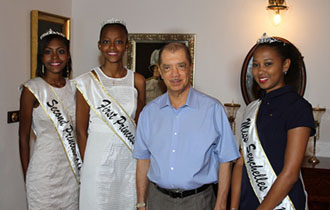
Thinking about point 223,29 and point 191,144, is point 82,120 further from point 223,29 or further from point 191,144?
point 223,29

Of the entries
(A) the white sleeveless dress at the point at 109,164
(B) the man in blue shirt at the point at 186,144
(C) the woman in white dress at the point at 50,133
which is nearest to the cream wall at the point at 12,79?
(C) the woman in white dress at the point at 50,133

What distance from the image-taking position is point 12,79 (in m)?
2.67

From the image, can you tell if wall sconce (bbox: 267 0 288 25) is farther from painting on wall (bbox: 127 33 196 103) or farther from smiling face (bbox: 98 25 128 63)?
smiling face (bbox: 98 25 128 63)

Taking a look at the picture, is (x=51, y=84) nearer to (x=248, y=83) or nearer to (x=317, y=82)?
(x=248, y=83)

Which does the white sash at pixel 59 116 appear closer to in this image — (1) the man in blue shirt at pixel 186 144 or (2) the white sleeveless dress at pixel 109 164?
(2) the white sleeveless dress at pixel 109 164

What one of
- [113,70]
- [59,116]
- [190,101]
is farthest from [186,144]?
[59,116]

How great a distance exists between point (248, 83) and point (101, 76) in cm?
142

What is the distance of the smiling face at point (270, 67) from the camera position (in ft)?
5.43

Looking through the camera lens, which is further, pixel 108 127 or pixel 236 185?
pixel 108 127

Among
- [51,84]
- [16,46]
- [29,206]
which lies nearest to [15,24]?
[16,46]

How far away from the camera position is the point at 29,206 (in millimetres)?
2230

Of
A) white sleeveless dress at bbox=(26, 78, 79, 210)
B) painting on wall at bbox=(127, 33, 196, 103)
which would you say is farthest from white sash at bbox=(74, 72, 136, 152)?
painting on wall at bbox=(127, 33, 196, 103)

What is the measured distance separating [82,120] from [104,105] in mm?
159

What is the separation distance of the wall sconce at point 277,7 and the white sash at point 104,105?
1.60 m
